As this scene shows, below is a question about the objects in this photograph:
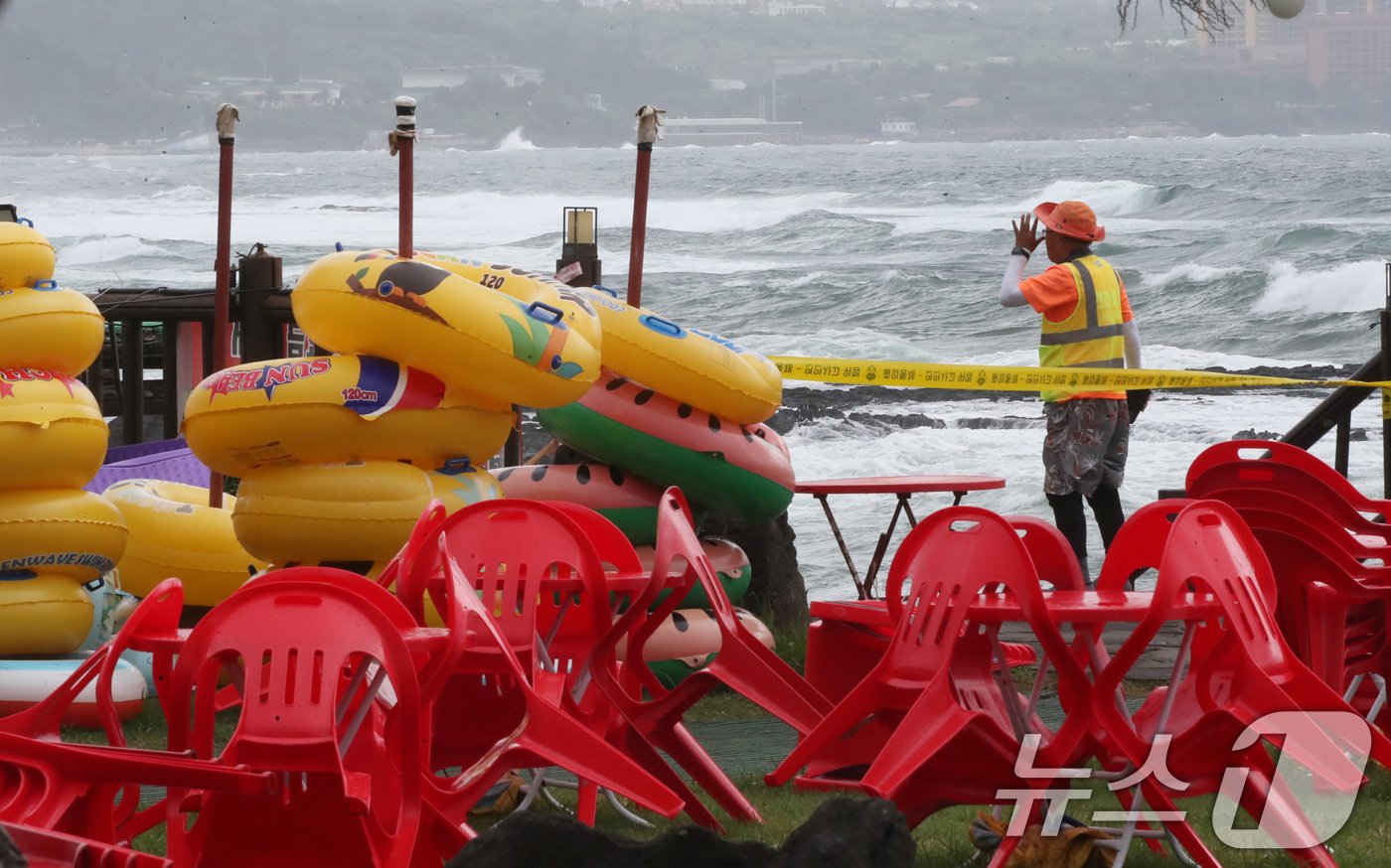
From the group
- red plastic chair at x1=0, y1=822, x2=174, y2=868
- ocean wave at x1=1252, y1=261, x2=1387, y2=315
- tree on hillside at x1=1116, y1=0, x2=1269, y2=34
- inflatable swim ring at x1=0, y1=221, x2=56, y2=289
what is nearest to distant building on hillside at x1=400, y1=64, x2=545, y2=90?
ocean wave at x1=1252, y1=261, x2=1387, y2=315

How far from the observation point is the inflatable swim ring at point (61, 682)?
259 inches

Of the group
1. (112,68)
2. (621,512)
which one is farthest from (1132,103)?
(621,512)

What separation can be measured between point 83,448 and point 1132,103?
A: 119038 millimetres

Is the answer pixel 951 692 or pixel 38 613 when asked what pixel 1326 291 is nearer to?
pixel 38 613

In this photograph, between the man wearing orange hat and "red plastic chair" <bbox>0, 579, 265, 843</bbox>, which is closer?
"red plastic chair" <bbox>0, 579, 265, 843</bbox>

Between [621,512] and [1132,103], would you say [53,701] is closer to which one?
[621,512]

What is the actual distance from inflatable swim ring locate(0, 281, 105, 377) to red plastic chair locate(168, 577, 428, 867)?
3427 mm

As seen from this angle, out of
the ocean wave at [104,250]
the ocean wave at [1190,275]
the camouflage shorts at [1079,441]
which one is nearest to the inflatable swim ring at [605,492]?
the camouflage shorts at [1079,441]

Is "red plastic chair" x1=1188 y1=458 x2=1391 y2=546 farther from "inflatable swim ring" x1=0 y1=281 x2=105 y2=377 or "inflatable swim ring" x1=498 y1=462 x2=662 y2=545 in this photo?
"inflatable swim ring" x1=0 y1=281 x2=105 y2=377

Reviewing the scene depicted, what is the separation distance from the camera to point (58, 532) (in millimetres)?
6844

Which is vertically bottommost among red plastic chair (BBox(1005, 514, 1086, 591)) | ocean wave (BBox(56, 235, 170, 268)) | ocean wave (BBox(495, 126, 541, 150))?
ocean wave (BBox(56, 235, 170, 268))

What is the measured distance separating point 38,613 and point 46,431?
0.68 meters

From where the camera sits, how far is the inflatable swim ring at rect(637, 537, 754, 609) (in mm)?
7375

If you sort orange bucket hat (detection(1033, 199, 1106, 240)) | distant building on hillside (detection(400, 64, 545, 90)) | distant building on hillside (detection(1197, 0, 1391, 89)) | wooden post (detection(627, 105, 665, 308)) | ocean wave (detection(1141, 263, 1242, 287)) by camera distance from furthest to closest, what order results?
1. distant building on hillside (detection(400, 64, 545, 90))
2. distant building on hillside (detection(1197, 0, 1391, 89))
3. ocean wave (detection(1141, 263, 1242, 287))
4. orange bucket hat (detection(1033, 199, 1106, 240))
5. wooden post (detection(627, 105, 665, 308))
